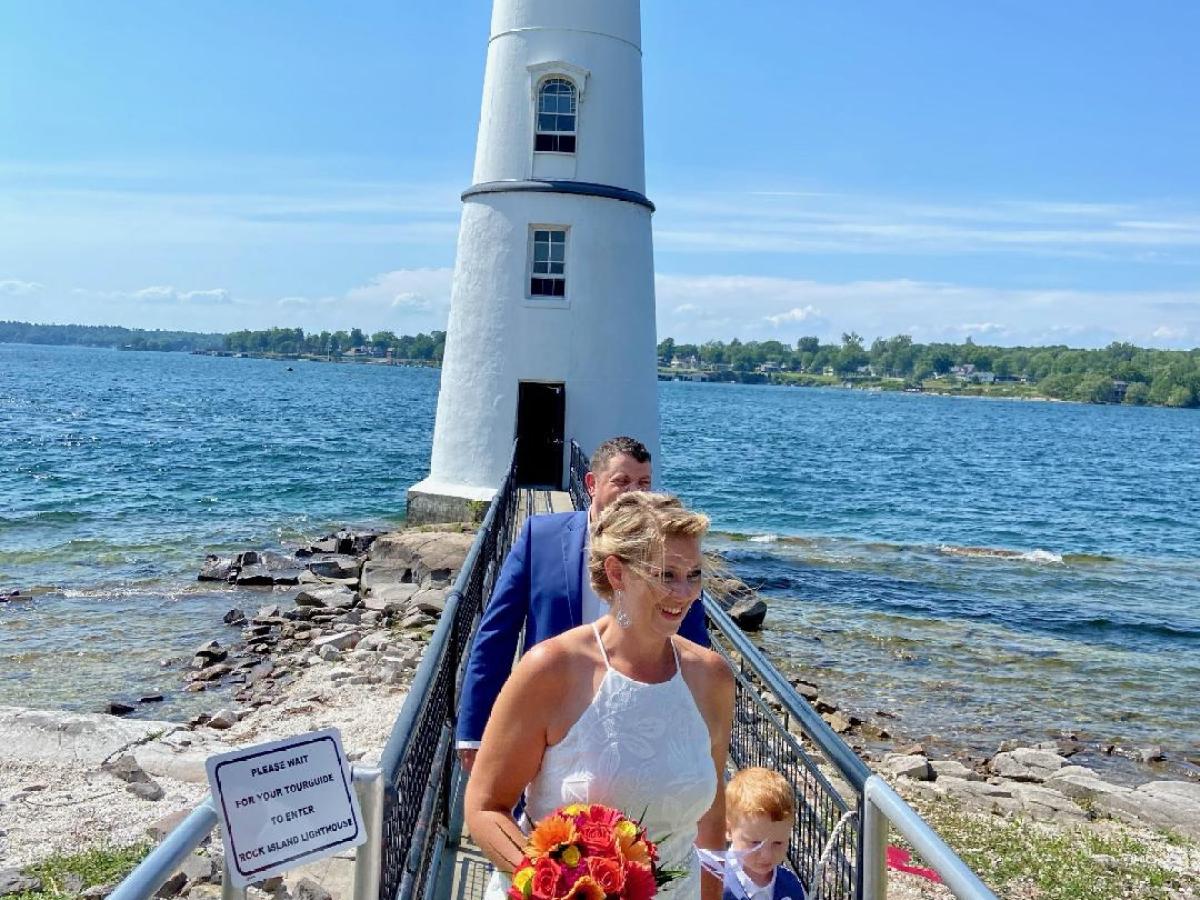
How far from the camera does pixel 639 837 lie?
283 cm

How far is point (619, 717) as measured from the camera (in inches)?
122

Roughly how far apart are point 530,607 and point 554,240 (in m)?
14.6

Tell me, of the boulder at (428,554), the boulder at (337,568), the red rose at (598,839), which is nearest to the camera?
the red rose at (598,839)

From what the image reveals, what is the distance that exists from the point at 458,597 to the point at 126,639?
43.5 ft

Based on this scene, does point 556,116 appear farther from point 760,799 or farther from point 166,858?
point 166,858

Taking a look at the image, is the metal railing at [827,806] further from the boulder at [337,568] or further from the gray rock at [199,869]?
the boulder at [337,568]

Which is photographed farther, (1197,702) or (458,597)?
(1197,702)

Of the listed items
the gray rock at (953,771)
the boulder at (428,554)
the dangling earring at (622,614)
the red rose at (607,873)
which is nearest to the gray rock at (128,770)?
the dangling earring at (622,614)

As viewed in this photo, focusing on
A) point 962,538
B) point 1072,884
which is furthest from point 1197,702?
point 962,538

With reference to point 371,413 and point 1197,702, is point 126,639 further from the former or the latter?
point 371,413

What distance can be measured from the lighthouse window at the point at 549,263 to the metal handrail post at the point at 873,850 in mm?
15139

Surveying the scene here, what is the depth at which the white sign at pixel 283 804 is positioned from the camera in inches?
104

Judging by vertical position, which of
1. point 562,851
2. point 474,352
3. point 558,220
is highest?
point 558,220

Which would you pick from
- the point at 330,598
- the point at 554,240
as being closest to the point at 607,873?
the point at 330,598
